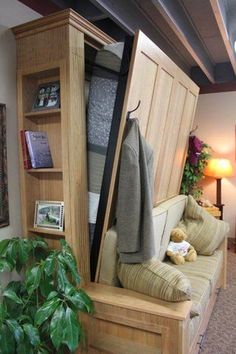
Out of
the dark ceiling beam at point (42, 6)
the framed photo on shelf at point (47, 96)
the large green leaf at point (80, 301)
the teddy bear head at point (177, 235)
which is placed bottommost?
the teddy bear head at point (177, 235)

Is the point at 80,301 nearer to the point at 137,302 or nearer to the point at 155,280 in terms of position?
the point at 137,302

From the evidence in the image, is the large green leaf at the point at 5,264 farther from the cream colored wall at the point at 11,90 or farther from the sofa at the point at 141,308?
the sofa at the point at 141,308

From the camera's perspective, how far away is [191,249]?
8.98ft

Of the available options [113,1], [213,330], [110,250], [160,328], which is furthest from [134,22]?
[213,330]

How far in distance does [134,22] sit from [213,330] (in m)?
2.54

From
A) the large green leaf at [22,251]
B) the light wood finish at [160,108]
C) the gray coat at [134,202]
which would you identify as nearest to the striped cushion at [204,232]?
the light wood finish at [160,108]

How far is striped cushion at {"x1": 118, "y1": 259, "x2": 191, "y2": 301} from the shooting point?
1649mm

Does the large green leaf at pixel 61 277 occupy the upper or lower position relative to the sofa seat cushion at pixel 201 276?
upper

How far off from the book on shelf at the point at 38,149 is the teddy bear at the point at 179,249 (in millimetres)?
1307

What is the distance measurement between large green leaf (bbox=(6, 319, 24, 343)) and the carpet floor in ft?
4.70

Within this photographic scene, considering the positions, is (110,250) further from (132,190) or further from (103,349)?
(103,349)

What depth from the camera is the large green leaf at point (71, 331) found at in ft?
4.47

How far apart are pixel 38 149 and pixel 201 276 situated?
1.53 m

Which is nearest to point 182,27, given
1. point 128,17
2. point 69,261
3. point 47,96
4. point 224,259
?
point 128,17
